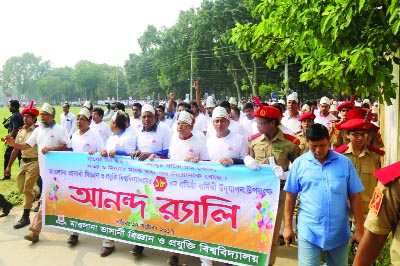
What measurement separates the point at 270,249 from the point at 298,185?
3.59ft

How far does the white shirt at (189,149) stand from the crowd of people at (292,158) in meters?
0.01

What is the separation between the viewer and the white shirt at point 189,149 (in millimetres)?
4867

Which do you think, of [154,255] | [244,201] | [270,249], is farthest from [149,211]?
[270,249]

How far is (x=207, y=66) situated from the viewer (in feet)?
166

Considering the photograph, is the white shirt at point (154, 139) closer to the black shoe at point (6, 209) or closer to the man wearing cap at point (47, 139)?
the man wearing cap at point (47, 139)

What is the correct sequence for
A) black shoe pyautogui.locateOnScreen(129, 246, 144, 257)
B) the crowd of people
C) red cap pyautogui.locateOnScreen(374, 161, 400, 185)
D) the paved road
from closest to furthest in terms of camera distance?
red cap pyautogui.locateOnScreen(374, 161, 400, 185) → the crowd of people → the paved road → black shoe pyautogui.locateOnScreen(129, 246, 144, 257)

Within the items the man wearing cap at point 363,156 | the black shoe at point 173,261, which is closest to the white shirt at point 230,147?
the man wearing cap at point 363,156

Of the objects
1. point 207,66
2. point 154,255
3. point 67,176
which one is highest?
point 207,66

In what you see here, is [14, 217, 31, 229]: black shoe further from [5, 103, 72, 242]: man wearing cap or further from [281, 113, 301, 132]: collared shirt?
[281, 113, 301, 132]: collared shirt

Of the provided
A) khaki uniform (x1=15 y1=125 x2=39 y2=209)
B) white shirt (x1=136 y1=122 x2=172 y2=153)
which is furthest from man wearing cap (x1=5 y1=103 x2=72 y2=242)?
white shirt (x1=136 y1=122 x2=172 y2=153)

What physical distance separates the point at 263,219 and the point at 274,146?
842 millimetres

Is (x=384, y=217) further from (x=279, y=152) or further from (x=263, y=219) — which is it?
(x=279, y=152)

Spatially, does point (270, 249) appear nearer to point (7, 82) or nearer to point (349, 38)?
point (349, 38)

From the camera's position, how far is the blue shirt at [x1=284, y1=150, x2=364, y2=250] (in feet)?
10.2
